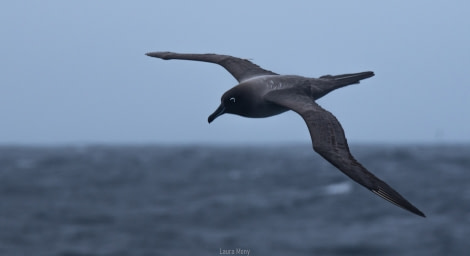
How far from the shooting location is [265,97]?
10000mm

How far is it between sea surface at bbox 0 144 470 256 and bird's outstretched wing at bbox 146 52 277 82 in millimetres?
18879

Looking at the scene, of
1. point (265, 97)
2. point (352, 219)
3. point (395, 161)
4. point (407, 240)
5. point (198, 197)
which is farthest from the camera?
point (395, 161)

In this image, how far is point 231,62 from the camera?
1217 cm

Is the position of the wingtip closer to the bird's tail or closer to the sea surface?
the bird's tail

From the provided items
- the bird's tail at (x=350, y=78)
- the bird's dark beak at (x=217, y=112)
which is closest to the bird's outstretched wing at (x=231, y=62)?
the bird's dark beak at (x=217, y=112)

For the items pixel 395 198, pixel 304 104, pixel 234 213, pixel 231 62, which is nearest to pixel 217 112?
pixel 304 104

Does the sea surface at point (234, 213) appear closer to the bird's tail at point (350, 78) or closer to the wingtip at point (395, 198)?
the bird's tail at point (350, 78)

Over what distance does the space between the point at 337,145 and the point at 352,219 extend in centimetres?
2973

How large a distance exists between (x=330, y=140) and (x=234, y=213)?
30.8 metres

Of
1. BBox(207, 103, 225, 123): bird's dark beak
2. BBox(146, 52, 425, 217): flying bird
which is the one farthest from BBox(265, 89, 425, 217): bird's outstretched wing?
BBox(207, 103, 225, 123): bird's dark beak

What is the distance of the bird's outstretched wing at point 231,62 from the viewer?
1176 centimetres

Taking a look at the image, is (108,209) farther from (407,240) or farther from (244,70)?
(244,70)

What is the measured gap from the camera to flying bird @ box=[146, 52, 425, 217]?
28.0 feet

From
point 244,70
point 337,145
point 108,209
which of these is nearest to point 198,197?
point 108,209
